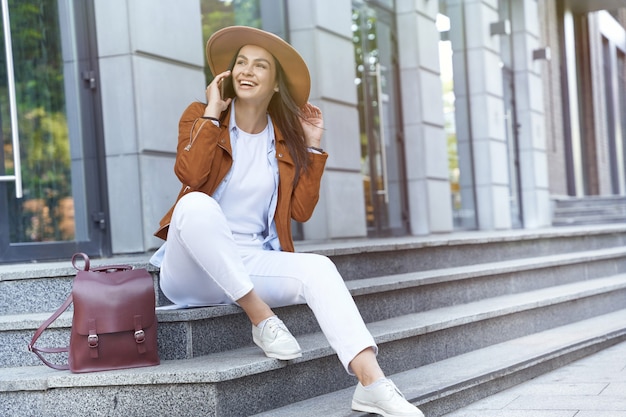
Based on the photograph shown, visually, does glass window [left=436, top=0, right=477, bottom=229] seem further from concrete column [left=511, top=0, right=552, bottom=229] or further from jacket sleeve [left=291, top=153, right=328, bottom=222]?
jacket sleeve [left=291, top=153, right=328, bottom=222]

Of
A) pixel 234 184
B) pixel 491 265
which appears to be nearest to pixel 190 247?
pixel 234 184

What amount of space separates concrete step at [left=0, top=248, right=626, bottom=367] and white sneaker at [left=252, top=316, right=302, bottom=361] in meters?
0.34

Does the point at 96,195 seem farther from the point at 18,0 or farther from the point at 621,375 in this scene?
the point at 621,375

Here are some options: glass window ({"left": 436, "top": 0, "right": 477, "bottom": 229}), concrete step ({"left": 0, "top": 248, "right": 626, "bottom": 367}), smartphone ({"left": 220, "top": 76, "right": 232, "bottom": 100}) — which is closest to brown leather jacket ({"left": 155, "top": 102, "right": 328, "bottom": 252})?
smartphone ({"left": 220, "top": 76, "right": 232, "bottom": 100})

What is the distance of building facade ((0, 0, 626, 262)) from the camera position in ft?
19.0

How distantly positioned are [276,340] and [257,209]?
0.69 meters

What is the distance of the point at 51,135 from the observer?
5820 mm

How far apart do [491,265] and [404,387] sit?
2787 mm

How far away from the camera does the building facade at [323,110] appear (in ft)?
19.0

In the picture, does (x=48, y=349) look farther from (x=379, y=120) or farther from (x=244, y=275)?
(x=379, y=120)

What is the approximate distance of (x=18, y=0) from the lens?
5.69 metres

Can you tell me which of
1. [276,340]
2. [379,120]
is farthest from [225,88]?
[379,120]

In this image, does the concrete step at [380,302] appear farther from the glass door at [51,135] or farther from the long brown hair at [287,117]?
the glass door at [51,135]

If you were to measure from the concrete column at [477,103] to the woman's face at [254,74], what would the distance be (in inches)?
302
